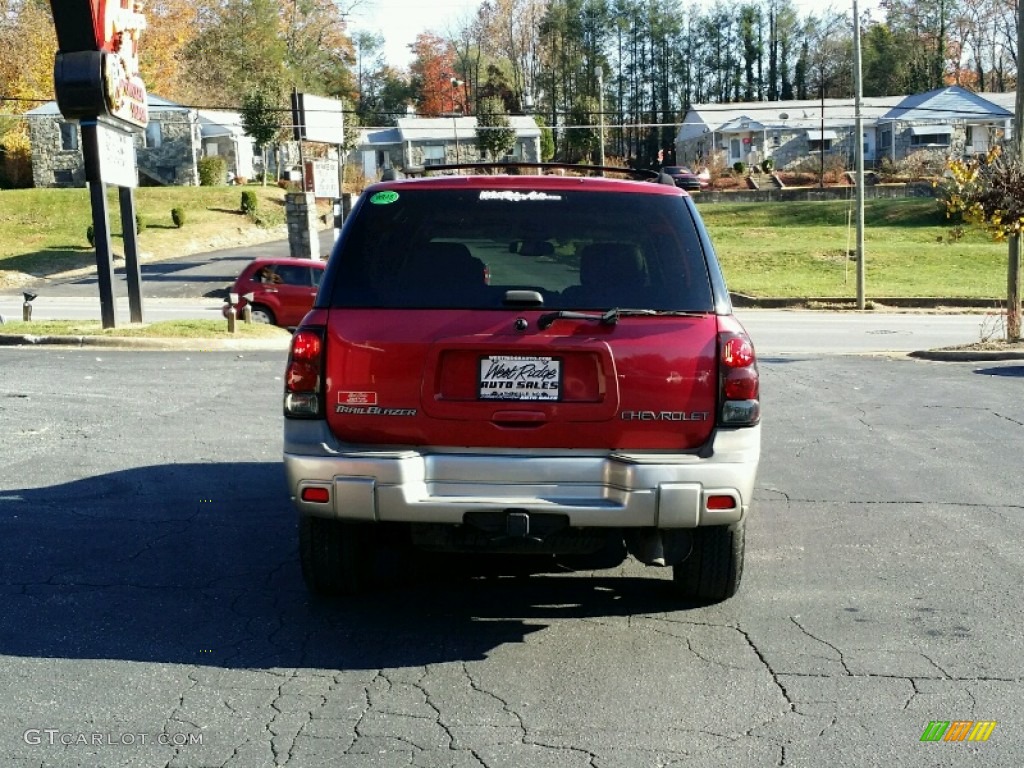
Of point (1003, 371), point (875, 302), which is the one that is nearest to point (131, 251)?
point (1003, 371)

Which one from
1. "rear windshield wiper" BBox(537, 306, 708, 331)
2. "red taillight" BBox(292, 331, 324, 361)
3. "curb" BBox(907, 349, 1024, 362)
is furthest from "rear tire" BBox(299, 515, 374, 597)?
"curb" BBox(907, 349, 1024, 362)

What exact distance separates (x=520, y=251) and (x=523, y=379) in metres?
0.79

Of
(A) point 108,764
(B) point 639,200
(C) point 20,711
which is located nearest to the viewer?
(A) point 108,764

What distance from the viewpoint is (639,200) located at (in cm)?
518

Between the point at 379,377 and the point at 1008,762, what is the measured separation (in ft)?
8.93

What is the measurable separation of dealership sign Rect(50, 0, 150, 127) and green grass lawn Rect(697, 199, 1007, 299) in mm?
18886

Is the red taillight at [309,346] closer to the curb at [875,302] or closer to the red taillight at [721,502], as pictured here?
the red taillight at [721,502]

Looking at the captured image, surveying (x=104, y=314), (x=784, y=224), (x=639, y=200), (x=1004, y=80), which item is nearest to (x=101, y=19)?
(x=104, y=314)

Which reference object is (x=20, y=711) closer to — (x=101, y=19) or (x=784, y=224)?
(x=101, y=19)

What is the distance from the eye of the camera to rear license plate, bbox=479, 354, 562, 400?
15.7ft

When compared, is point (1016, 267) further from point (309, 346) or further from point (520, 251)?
point (309, 346)

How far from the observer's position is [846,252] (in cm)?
3988

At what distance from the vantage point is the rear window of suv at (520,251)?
4.93 m

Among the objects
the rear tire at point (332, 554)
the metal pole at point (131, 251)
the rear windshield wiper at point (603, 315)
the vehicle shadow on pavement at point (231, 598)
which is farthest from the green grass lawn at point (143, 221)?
the rear windshield wiper at point (603, 315)
